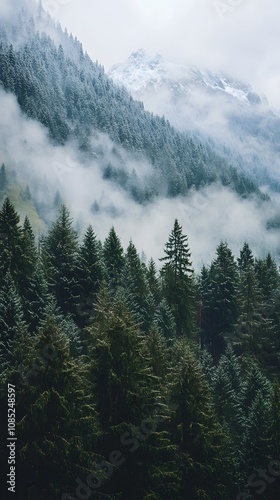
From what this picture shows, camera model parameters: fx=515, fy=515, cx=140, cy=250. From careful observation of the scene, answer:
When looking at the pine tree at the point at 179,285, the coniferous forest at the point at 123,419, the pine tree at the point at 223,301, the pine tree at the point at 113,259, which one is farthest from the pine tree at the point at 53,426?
the pine tree at the point at 223,301

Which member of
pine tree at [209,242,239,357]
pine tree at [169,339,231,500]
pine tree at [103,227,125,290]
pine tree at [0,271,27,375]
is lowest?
pine tree at [169,339,231,500]

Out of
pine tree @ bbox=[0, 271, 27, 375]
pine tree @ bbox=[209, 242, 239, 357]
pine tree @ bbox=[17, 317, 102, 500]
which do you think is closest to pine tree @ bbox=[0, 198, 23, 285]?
pine tree @ bbox=[0, 271, 27, 375]

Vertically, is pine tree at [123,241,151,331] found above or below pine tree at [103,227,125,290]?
below

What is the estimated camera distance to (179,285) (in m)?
55.4

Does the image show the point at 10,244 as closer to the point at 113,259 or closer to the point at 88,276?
the point at 88,276

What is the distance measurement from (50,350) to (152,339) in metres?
12.3

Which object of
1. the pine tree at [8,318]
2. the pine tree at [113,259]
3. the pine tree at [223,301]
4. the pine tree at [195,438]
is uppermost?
the pine tree at [113,259]

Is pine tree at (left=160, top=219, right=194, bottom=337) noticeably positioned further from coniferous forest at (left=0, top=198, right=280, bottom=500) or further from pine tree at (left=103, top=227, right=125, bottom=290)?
coniferous forest at (left=0, top=198, right=280, bottom=500)

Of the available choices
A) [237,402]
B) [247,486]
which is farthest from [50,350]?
[237,402]

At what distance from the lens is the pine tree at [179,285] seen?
54.7 meters

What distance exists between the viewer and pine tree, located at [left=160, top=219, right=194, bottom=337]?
2153 inches

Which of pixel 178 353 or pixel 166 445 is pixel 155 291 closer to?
pixel 178 353

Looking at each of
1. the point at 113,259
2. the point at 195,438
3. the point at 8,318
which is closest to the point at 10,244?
the point at 8,318

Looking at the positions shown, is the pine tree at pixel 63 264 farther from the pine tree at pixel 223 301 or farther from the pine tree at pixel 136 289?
the pine tree at pixel 223 301
